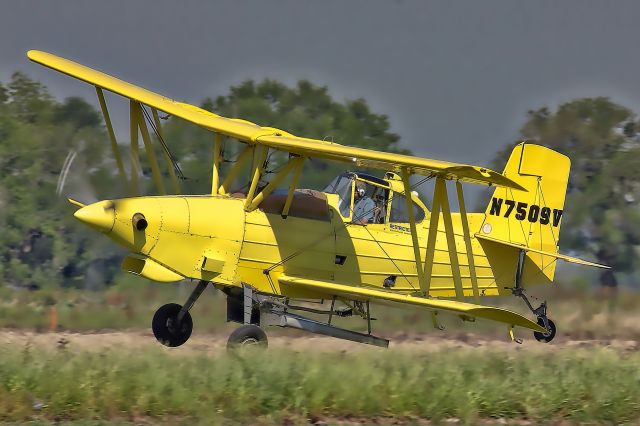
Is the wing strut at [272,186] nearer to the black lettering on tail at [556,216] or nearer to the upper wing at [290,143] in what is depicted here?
the upper wing at [290,143]

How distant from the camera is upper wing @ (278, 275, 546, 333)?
44.5 feet

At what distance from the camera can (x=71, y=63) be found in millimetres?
17797

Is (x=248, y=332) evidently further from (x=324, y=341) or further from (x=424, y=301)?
(x=324, y=341)

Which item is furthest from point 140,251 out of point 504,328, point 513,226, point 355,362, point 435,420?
point 504,328

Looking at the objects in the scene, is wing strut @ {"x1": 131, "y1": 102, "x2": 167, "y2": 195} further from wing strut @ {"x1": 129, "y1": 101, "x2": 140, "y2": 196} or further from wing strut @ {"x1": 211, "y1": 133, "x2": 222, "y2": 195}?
wing strut @ {"x1": 211, "y1": 133, "x2": 222, "y2": 195}

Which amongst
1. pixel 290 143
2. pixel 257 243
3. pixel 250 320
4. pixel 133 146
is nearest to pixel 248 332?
pixel 250 320

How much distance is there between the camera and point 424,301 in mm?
14391

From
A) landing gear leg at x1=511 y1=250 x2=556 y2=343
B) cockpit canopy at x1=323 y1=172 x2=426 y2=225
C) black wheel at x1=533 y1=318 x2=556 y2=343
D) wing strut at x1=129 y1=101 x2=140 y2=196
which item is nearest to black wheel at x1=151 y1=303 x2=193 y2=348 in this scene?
wing strut at x1=129 y1=101 x2=140 y2=196

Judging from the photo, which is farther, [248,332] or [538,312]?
[538,312]

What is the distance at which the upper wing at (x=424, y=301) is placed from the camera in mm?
13559

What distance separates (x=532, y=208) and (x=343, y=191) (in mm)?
3739

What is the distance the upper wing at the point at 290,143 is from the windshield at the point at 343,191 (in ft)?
2.50

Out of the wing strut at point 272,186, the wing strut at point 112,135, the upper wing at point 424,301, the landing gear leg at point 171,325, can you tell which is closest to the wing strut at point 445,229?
the upper wing at point 424,301

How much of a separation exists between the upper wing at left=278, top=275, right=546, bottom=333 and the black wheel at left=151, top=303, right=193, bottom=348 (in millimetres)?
1666
